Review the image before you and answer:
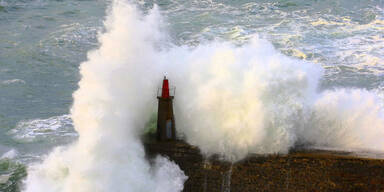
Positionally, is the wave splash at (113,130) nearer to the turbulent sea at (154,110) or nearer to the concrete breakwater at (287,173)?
the turbulent sea at (154,110)

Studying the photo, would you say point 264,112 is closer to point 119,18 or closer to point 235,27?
point 119,18

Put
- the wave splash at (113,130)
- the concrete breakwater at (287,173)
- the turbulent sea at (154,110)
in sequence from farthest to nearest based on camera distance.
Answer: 1. the turbulent sea at (154,110)
2. the wave splash at (113,130)
3. the concrete breakwater at (287,173)

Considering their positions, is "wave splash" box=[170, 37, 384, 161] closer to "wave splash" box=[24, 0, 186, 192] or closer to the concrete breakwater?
the concrete breakwater

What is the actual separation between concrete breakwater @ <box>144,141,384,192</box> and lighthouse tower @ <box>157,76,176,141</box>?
483 mm

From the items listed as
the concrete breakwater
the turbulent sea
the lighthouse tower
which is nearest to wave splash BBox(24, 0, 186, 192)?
the turbulent sea

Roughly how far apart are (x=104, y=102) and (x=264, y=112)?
272 centimetres

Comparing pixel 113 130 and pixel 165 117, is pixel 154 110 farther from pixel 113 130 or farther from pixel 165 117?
pixel 113 130

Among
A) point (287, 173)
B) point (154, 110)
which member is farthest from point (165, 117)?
point (287, 173)

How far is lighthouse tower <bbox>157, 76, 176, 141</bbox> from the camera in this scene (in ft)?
28.6

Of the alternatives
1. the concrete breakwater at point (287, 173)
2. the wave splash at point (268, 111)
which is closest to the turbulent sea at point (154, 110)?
the wave splash at point (268, 111)

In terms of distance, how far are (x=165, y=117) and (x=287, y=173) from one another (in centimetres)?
220

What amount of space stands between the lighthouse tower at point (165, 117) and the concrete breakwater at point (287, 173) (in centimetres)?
48

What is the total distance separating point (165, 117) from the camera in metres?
8.82

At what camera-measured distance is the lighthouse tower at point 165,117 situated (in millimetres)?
8703
